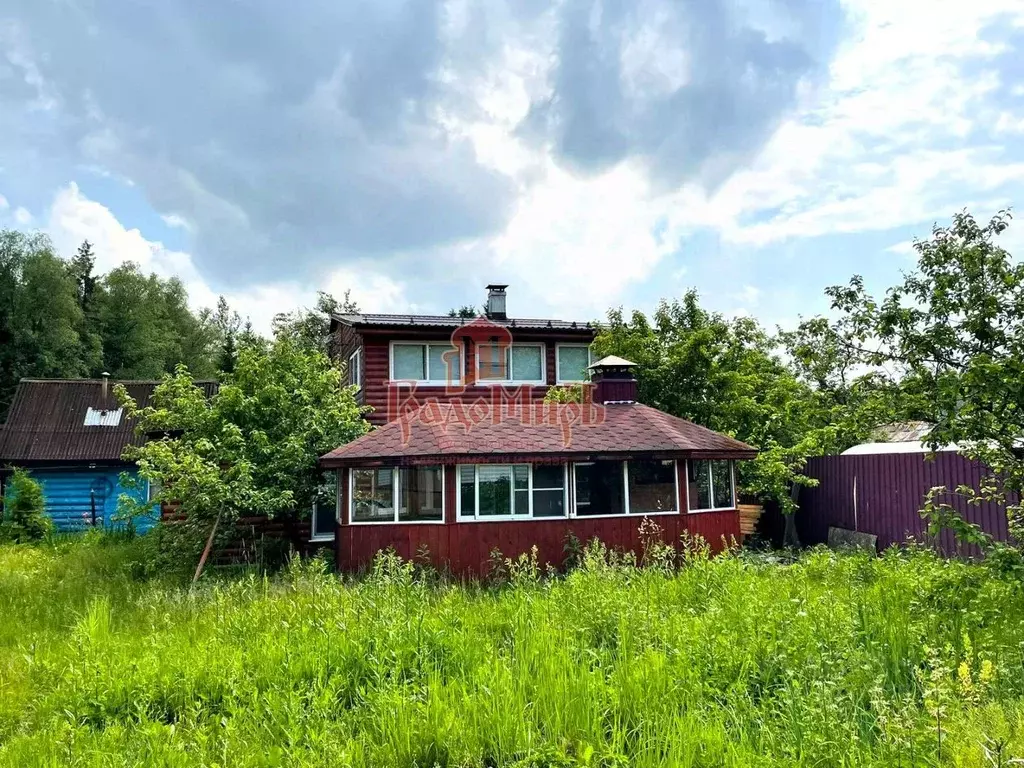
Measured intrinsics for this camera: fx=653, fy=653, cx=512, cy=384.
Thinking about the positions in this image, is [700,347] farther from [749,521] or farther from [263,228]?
[263,228]

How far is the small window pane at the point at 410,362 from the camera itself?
18469 mm

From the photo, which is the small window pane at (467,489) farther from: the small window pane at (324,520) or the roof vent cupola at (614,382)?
the roof vent cupola at (614,382)

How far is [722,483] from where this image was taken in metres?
14.3

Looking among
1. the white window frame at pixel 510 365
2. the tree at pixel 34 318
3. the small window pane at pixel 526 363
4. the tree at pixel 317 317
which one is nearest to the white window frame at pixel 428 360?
the white window frame at pixel 510 365

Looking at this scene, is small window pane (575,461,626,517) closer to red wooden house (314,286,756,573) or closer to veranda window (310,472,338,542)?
red wooden house (314,286,756,573)

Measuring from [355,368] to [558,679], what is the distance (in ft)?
52.1

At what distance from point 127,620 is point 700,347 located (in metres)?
13.7

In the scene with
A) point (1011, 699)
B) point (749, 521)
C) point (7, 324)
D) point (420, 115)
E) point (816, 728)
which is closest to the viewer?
point (816, 728)

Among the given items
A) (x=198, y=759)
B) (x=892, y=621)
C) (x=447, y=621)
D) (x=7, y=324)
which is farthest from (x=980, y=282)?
(x=7, y=324)

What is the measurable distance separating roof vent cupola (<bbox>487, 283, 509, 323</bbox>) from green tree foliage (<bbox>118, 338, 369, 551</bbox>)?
24.4 ft

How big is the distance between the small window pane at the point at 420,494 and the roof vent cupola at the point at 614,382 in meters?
4.74

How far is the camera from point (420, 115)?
554 inches

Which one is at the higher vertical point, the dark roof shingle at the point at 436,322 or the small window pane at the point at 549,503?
the dark roof shingle at the point at 436,322

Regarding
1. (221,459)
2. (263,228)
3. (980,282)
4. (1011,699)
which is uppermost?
(263,228)
